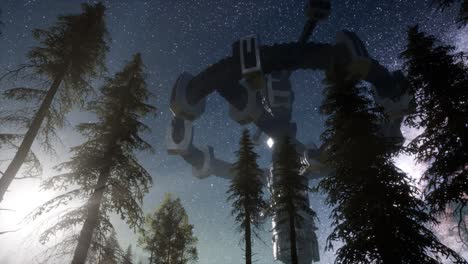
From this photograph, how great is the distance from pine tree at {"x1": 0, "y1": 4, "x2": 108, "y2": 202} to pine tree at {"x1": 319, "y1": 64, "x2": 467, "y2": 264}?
32.5 feet

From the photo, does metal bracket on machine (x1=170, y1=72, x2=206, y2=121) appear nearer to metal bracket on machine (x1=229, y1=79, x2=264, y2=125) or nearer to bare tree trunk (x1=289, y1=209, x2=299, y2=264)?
metal bracket on machine (x1=229, y1=79, x2=264, y2=125)

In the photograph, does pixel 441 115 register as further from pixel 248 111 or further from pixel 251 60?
pixel 248 111

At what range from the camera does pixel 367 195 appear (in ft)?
32.7

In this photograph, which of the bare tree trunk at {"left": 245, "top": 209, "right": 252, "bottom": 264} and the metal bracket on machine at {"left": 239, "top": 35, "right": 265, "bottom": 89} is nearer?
the bare tree trunk at {"left": 245, "top": 209, "right": 252, "bottom": 264}

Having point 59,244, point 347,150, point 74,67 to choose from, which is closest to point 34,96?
point 74,67

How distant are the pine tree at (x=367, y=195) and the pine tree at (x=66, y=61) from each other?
32.5 ft

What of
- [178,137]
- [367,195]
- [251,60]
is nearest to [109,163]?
[367,195]

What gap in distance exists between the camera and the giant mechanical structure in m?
32.5

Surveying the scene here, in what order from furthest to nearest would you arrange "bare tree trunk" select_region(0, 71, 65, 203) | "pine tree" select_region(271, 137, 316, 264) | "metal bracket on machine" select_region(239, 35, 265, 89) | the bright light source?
the bright light source → "metal bracket on machine" select_region(239, 35, 265, 89) → "pine tree" select_region(271, 137, 316, 264) → "bare tree trunk" select_region(0, 71, 65, 203)

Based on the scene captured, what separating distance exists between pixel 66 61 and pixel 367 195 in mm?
11591

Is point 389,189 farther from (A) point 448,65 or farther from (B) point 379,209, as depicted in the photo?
(A) point 448,65

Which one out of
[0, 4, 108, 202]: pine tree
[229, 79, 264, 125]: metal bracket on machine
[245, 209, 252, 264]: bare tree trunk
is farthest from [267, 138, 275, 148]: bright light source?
[0, 4, 108, 202]: pine tree

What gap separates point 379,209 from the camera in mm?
9383

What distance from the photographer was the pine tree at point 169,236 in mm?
19203
